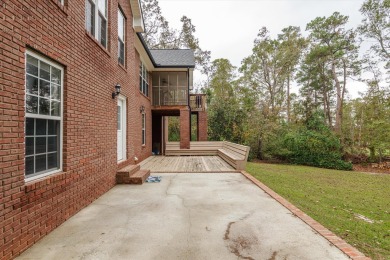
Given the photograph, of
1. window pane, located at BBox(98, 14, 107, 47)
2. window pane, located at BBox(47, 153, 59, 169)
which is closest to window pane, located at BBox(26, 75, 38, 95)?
window pane, located at BBox(47, 153, 59, 169)

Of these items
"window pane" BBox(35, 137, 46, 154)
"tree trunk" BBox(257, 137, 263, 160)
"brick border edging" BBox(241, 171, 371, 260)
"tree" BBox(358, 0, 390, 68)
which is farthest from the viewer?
"tree" BBox(358, 0, 390, 68)

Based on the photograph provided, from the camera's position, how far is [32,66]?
3.20 metres

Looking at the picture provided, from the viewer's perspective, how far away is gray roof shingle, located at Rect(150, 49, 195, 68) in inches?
558

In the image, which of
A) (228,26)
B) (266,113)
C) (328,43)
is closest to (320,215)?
(266,113)

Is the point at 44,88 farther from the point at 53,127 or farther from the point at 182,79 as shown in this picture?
the point at 182,79

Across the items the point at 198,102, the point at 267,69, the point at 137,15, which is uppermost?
the point at 267,69

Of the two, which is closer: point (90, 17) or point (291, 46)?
point (90, 17)

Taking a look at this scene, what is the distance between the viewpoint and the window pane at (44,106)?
3.44 metres

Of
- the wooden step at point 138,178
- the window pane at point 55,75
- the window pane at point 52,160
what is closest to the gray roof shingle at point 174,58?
Answer: the wooden step at point 138,178

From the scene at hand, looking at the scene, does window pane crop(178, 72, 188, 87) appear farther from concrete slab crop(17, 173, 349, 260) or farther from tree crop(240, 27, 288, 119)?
concrete slab crop(17, 173, 349, 260)

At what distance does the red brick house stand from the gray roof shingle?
276 inches

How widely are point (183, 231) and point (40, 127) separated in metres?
2.78

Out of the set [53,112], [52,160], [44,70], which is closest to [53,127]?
[53,112]

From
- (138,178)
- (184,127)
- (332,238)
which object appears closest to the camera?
(332,238)
